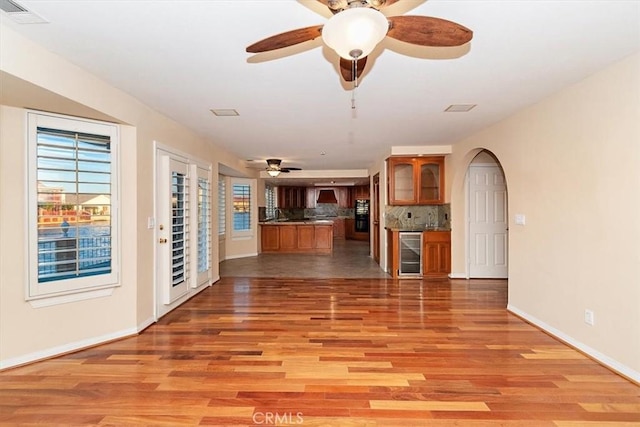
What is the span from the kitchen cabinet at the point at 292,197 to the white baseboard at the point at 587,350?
30.0ft

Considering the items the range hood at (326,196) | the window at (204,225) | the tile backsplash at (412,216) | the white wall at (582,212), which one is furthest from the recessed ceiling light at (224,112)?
the range hood at (326,196)

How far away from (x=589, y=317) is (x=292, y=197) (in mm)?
10153

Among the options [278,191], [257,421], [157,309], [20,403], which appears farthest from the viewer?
[278,191]

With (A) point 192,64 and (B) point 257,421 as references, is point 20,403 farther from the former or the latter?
(A) point 192,64

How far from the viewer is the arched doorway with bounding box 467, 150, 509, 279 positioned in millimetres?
5582

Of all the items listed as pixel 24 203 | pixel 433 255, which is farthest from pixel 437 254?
pixel 24 203

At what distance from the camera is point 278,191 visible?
38.8ft

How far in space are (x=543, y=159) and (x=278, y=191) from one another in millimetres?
9403

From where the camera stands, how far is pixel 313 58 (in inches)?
93.2

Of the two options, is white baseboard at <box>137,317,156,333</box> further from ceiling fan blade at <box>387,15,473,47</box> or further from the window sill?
ceiling fan blade at <box>387,15,473,47</box>

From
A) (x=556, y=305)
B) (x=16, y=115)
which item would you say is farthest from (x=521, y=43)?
(x=16, y=115)

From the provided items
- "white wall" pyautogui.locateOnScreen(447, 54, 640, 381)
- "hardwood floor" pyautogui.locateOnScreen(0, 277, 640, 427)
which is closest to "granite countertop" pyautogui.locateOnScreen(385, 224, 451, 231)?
"white wall" pyautogui.locateOnScreen(447, 54, 640, 381)

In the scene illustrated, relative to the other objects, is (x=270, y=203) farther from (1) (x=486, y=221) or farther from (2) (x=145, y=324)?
(2) (x=145, y=324)

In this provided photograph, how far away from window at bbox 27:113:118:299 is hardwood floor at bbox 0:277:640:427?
73 cm
